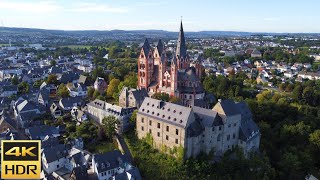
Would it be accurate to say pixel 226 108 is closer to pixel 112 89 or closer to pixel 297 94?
pixel 112 89

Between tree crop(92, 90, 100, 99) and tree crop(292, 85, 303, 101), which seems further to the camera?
tree crop(292, 85, 303, 101)

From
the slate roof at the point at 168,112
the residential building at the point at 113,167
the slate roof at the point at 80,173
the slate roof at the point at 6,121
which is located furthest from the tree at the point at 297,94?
the slate roof at the point at 6,121

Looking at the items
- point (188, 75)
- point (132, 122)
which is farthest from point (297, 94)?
point (132, 122)

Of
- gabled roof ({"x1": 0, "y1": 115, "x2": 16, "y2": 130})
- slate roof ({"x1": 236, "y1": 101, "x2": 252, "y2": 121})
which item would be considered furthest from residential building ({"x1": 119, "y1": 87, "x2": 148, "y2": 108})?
gabled roof ({"x1": 0, "y1": 115, "x2": 16, "y2": 130})

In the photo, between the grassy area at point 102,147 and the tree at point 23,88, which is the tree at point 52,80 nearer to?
the tree at point 23,88

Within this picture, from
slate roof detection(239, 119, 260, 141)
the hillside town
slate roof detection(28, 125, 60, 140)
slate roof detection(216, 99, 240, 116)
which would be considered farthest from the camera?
slate roof detection(28, 125, 60, 140)

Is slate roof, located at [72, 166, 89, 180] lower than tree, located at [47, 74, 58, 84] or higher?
lower

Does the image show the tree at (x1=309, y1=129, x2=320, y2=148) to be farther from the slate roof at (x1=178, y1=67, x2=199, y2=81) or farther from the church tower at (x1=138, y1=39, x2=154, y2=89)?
the church tower at (x1=138, y1=39, x2=154, y2=89)
